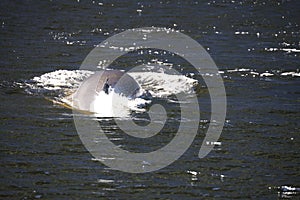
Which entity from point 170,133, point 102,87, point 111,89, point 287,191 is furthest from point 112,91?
point 287,191

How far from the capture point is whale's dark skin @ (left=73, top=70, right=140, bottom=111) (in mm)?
10336

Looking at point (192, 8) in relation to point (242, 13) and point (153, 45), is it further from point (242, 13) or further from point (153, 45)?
point (153, 45)

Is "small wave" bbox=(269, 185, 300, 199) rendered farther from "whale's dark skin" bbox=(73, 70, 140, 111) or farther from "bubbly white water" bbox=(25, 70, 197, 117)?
"whale's dark skin" bbox=(73, 70, 140, 111)

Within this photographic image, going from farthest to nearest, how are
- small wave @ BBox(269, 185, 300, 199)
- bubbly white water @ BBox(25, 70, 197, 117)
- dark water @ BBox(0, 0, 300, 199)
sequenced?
1. bubbly white water @ BBox(25, 70, 197, 117)
2. dark water @ BBox(0, 0, 300, 199)
3. small wave @ BBox(269, 185, 300, 199)

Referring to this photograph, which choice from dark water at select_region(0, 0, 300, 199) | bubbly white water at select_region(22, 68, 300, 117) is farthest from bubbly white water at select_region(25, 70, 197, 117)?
dark water at select_region(0, 0, 300, 199)

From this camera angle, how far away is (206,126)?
944cm

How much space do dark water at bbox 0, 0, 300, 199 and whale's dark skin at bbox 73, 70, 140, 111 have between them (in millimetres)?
380

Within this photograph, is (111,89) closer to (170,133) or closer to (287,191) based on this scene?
(170,133)

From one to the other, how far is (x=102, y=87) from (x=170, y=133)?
5.49 ft

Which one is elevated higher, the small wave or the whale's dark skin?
the whale's dark skin

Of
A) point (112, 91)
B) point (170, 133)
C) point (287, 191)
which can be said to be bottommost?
point (287, 191)

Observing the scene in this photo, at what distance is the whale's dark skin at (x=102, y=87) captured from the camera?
10.3m

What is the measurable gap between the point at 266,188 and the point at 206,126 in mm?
1958

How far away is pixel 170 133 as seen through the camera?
921cm
